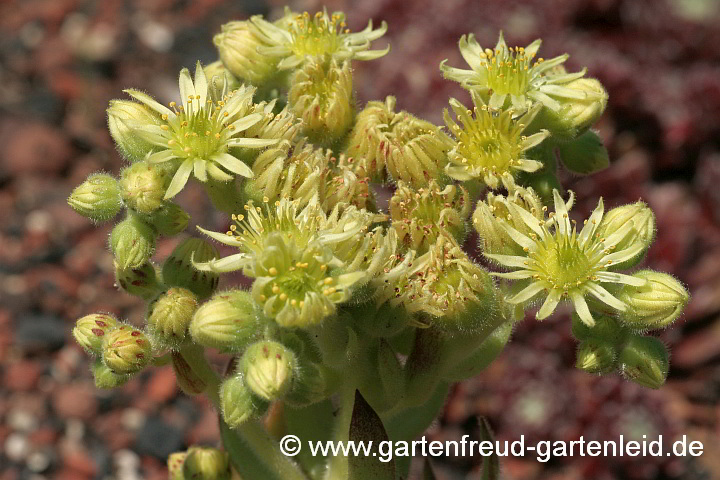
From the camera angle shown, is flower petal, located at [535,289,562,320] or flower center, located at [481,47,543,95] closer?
flower petal, located at [535,289,562,320]

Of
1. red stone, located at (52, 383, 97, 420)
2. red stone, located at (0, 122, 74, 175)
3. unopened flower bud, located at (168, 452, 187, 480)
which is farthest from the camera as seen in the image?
red stone, located at (0, 122, 74, 175)

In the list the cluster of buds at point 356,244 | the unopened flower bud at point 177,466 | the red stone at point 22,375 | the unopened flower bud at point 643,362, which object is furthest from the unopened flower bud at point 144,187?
the red stone at point 22,375

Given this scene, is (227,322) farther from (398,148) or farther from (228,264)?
(398,148)

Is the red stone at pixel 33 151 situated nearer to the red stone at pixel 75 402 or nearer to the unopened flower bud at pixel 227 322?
the red stone at pixel 75 402

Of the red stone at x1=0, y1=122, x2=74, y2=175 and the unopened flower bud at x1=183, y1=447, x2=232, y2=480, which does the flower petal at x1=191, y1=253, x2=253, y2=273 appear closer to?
the unopened flower bud at x1=183, y1=447, x2=232, y2=480

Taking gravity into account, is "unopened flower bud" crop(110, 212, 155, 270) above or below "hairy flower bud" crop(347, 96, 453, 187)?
below

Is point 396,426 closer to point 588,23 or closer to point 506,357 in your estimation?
point 506,357

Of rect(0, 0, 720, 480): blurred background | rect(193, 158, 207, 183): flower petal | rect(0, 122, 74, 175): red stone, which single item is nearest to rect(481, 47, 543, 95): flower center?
rect(193, 158, 207, 183): flower petal
